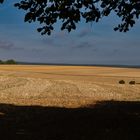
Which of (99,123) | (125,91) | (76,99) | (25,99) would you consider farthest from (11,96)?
(99,123)

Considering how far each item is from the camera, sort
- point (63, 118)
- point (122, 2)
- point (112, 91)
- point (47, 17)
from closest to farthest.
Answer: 1. point (47, 17)
2. point (122, 2)
3. point (63, 118)
4. point (112, 91)

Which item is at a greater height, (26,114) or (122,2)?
(122,2)

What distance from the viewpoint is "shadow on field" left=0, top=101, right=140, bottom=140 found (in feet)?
48.3

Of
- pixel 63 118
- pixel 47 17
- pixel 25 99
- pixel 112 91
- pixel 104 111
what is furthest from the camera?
pixel 112 91

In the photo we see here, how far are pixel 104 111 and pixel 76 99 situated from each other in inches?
240

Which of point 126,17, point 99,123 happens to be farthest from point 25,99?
point 126,17

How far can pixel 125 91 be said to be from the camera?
115 ft

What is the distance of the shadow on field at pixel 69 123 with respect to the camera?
1473 centimetres

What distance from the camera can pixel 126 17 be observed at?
53.6 ft

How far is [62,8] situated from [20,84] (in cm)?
2213

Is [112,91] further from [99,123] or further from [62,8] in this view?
[62,8]

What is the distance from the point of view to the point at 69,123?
17.4 metres

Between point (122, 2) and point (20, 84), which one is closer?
point (122, 2)

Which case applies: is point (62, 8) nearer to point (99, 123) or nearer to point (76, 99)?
point (99, 123)
